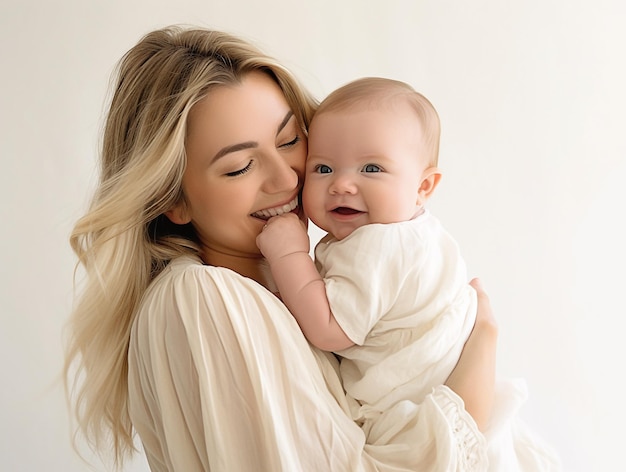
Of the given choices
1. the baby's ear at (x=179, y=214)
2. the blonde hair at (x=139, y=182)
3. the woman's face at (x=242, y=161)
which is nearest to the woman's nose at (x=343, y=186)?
the woman's face at (x=242, y=161)

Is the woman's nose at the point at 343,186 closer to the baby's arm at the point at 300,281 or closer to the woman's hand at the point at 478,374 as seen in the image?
the baby's arm at the point at 300,281

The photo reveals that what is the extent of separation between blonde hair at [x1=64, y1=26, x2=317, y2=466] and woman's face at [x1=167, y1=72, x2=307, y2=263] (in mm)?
31

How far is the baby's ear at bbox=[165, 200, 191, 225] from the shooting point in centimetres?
172

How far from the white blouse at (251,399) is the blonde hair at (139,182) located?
0.22 m

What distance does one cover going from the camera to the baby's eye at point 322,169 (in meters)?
1.65

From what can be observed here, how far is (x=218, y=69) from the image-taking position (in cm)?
164

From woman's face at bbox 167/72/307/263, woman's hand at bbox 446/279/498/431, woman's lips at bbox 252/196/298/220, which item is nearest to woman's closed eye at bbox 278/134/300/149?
woman's face at bbox 167/72/307/263

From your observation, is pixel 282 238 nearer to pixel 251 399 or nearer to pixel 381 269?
pixel 381 269

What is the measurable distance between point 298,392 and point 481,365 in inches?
14.5

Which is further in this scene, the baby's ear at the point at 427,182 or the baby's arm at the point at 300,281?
the baby's ear at the point at 427,182

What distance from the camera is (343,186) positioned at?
1578mm

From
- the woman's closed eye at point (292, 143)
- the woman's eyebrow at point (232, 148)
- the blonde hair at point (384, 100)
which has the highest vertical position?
the blonde hair at point (384, 100)

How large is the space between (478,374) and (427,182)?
1.36 feet

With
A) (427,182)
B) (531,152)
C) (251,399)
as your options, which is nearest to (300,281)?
(251,399)
